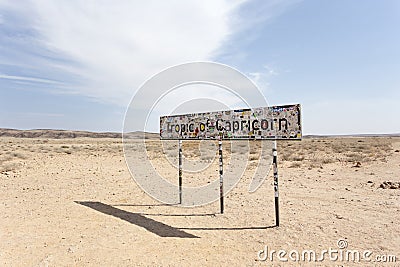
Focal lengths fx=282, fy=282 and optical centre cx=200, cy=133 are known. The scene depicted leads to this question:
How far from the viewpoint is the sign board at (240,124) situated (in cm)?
577

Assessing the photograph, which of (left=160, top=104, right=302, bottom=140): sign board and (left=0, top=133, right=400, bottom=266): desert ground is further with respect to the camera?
(left=160, top=104, right=302, bottom=140): sign board

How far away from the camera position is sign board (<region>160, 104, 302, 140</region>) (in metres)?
5.77

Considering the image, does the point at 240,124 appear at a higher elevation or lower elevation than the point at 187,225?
higher

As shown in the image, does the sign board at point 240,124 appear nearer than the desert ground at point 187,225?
No

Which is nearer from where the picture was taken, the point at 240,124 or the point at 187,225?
the point at 187,225

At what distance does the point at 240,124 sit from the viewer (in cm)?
681

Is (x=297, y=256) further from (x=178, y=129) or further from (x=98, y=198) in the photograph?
(x=98, y=198)

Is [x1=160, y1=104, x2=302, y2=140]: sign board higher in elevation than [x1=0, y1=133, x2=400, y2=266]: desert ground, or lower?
higher

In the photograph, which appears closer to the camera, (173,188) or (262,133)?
(262,133)

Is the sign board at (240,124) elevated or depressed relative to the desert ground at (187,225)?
elevated

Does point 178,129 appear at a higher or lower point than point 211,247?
higher

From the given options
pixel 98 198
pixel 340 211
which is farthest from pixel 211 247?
pixel 98 198

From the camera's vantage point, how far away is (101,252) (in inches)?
195

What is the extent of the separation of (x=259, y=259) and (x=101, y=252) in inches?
107
